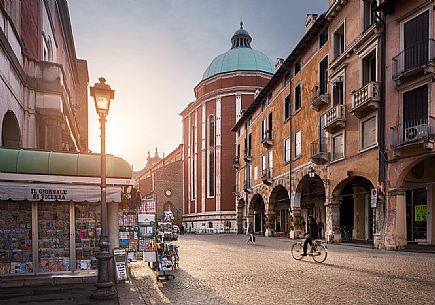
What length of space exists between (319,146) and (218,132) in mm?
28757

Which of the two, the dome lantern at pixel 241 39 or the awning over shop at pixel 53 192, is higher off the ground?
the dome lantern at pixel 241 39

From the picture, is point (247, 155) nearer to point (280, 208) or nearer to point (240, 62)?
point (280, 208)

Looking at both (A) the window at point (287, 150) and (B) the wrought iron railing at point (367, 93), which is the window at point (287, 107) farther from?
(B) the wrought iron railing at point (367, 93)

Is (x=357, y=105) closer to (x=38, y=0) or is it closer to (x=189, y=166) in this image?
(x=38, y=0)

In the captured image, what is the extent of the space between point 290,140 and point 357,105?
10.5 metres

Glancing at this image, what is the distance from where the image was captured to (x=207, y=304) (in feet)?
23.1

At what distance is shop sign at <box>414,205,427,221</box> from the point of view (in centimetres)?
1986

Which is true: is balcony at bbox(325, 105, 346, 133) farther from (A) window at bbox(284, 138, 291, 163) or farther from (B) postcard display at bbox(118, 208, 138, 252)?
(B) postcard display at bbox(118, 208, 138, 252)

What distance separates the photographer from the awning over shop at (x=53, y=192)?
8664 millimetres

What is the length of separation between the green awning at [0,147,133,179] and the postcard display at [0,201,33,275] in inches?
44.4

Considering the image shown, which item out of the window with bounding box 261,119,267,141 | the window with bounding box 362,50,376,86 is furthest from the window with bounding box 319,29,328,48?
the window with bounding box 261,119,267,141

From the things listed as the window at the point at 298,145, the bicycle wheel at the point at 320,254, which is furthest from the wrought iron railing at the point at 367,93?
the bicycle wheel at the point at 320,254

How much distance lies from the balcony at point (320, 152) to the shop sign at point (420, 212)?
587 centimetres

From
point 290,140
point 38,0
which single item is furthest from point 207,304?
point 290,140
